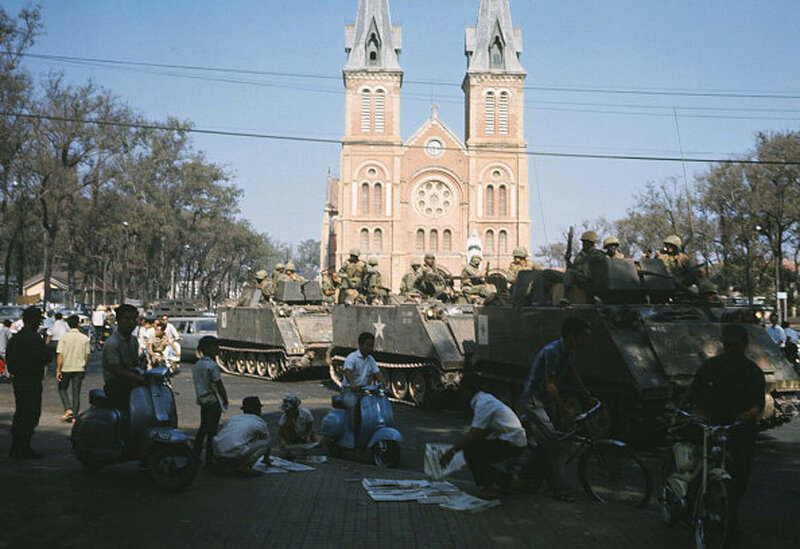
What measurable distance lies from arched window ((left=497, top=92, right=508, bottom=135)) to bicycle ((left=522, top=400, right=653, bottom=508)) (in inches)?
2584

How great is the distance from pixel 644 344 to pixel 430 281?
→ 7.60 meters

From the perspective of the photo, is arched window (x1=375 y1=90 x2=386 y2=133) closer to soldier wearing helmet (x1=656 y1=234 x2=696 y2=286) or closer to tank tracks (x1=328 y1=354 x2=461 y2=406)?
tank tracks (x1=328 y1=354 x2=461 y2=406)

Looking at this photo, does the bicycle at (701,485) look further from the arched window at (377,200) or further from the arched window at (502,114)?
the arched window at (502,114)

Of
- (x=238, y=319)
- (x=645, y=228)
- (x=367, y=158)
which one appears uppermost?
(x=367, y=158)

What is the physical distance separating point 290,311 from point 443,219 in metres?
52.0

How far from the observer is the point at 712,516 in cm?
543

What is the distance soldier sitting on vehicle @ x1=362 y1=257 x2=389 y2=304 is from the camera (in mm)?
18188

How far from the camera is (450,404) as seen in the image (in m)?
15.2

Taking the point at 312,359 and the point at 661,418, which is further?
the point at 312,359

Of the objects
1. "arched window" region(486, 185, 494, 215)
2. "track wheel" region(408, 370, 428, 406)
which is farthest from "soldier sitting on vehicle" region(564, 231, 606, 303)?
"arched window" region(486, 185, 494, 215)

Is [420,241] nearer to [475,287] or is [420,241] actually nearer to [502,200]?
[502,200]

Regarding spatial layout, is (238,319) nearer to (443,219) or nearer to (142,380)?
(142,380)

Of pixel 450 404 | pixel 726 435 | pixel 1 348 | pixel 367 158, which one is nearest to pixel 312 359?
pixel 450 404

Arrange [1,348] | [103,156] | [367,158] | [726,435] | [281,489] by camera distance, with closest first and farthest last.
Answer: [726,435] < [281,489] < [1,348] < [103,156] < [367,158]
